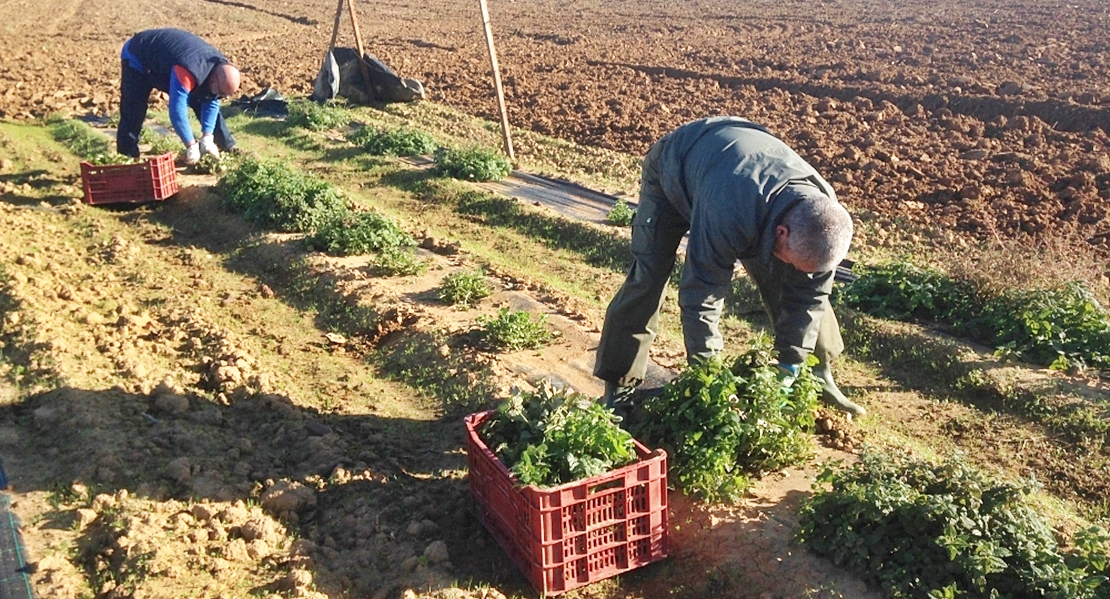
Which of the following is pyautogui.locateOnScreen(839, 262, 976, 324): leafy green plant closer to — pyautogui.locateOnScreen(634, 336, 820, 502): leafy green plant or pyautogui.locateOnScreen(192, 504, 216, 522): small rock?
pyautogui.locateOnScreen(634, 336, 820, 502): leafy green plant

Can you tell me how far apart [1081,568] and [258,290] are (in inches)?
247

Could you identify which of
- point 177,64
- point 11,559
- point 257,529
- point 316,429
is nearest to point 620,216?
point 316,429

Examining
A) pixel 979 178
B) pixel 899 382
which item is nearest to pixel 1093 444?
pixel 899 382

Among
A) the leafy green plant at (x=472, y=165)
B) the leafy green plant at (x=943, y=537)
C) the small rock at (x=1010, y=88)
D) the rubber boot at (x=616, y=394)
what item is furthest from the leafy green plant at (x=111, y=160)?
the small rock at (x=1010, y=88)

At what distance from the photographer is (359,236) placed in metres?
8.61

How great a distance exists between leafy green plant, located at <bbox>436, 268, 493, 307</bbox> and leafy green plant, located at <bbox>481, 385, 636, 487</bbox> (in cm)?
293

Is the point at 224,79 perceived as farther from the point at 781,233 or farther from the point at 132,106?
the point at 781,233

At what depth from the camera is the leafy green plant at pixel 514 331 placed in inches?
265

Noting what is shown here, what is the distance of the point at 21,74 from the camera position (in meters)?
17.5

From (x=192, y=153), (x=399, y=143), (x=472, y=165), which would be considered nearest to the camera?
(x=192, y=153)

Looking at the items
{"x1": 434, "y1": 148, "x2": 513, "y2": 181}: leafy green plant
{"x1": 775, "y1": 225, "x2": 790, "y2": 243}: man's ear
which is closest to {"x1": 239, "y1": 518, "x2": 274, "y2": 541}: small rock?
{"x1": 775, "y1": 225, "x2": 790, "y2": 243}: man's ear

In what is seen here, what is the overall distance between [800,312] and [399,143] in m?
8.51

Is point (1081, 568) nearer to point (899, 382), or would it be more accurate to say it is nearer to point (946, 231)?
point (899, 382)

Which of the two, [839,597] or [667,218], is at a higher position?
[667,218]
